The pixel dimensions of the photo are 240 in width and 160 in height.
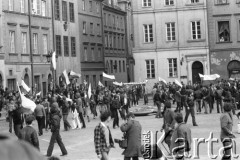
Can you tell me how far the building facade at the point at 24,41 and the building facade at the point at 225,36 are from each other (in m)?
16.2

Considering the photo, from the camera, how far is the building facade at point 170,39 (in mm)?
55188

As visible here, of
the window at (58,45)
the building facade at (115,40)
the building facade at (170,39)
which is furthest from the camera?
the building facade at (115,40)

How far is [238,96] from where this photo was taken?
113 ft

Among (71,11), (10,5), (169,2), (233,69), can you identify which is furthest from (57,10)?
(233,69)

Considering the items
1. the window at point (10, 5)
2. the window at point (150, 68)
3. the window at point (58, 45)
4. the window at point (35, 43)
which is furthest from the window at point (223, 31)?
the window at point (10, 5)

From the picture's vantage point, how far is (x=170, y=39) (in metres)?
56.1

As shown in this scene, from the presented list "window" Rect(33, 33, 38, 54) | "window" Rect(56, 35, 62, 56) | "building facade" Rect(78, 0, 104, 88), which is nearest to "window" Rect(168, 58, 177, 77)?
"building facade" Rect(78, 0, 104, 88)

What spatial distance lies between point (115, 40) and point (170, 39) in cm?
1630

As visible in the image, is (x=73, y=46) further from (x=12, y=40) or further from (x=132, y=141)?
(x=132, y=141)

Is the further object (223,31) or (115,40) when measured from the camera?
(115,40)

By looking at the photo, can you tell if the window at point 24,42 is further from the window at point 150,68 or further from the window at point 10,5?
the window at point 150,68

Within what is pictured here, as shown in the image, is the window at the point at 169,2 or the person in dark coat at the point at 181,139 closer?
the person in dark coat at the point at 181,139

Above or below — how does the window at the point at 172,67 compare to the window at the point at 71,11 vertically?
below

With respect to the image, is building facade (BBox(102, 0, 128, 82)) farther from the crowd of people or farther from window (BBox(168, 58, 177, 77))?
the crowd of people
